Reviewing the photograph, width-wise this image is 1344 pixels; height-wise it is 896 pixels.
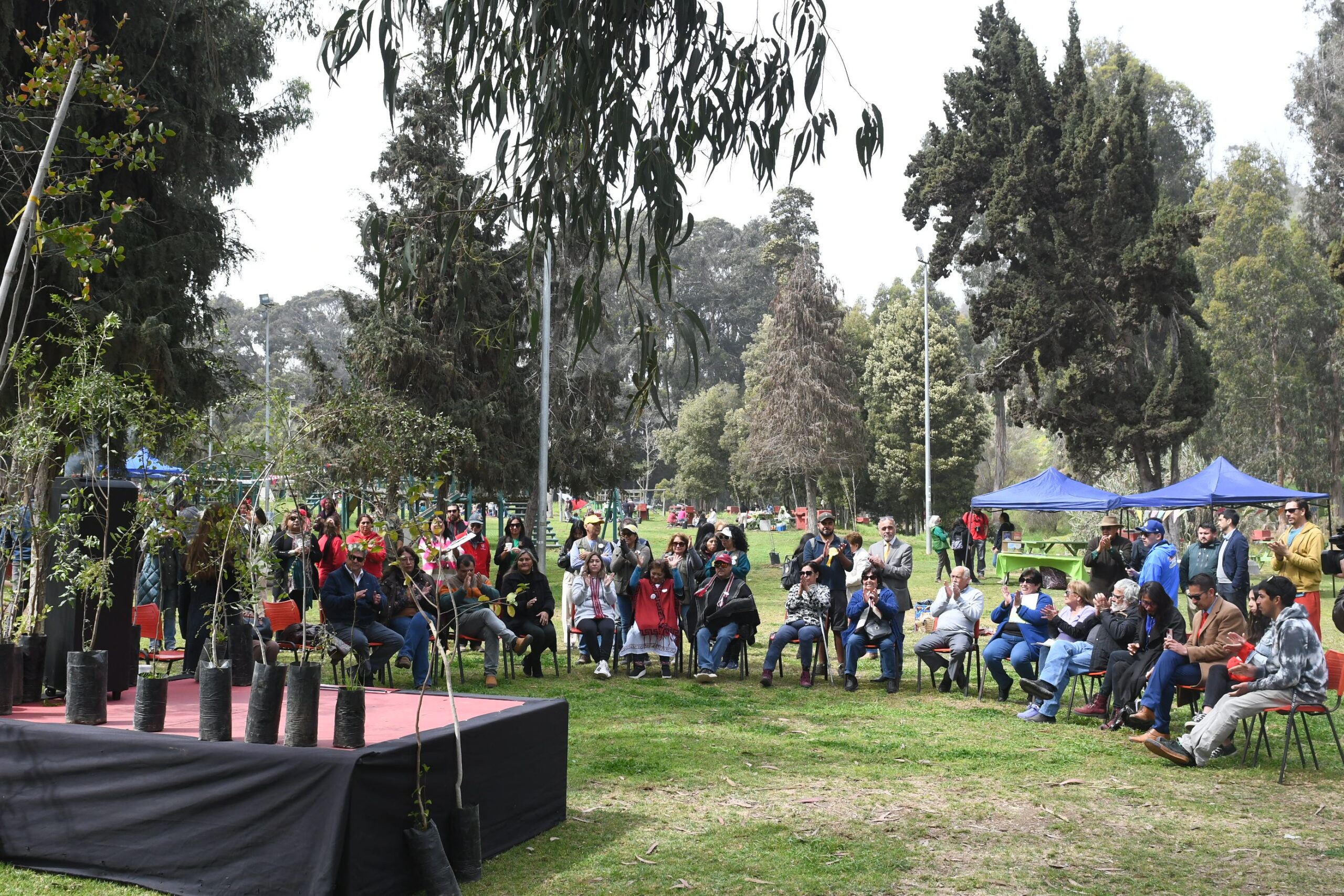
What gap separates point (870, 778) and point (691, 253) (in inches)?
2973

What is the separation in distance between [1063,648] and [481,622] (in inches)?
211

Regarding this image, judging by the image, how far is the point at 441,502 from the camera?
65.1 feet

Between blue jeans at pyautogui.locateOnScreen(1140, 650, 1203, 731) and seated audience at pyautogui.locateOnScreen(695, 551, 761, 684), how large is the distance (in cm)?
399

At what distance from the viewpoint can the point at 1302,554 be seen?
11750mm

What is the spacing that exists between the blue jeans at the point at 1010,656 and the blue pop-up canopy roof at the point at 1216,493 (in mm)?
9912

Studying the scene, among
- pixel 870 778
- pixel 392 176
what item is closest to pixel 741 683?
pixel 870 778

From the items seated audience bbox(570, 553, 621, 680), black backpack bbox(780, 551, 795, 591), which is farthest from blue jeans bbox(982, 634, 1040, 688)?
seated audience bbox(570, 553, 621, 680)

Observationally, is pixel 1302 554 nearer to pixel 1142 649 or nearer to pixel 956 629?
pixel 1142 649

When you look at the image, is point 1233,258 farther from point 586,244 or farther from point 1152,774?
point 586,244

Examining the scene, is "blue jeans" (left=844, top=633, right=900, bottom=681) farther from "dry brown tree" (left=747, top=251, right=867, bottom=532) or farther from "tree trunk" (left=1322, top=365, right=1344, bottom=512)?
"tree trunk" (left=1322, top=365, right=1344, bottom=512)

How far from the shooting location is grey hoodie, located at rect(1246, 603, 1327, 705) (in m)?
7.41

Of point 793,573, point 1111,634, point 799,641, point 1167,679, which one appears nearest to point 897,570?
point 799,641

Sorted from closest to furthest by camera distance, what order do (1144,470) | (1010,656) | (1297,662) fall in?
(1297,662)
(1010,656)
(1144,470)

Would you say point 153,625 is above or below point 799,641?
above
